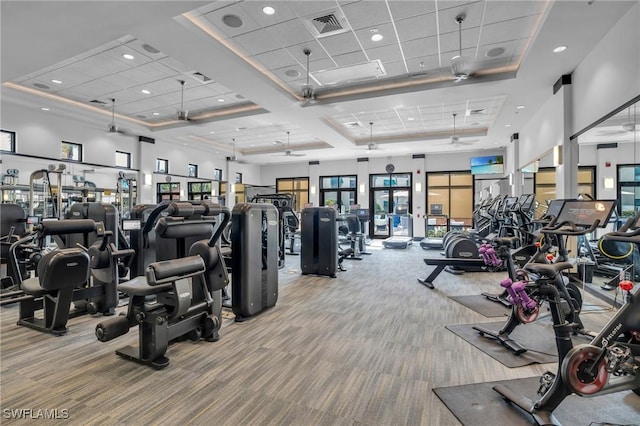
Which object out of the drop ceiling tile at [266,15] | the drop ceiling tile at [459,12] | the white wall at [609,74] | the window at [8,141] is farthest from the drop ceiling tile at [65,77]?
the white wall at [609,74]

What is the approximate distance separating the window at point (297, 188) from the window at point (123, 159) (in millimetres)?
7838

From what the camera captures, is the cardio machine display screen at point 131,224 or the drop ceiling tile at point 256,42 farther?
the drop ceiling tile at point 256,42

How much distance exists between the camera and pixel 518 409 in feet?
7.14

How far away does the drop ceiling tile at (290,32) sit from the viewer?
4.69m

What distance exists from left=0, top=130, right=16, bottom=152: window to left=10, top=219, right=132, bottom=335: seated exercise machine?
6137 mm

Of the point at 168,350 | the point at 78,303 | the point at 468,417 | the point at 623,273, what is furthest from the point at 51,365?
the point at 623,273

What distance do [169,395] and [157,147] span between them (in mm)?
10663

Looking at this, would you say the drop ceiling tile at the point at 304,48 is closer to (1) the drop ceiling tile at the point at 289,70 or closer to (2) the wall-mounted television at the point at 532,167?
(1) the drop ceiling tile at the point at 289,70

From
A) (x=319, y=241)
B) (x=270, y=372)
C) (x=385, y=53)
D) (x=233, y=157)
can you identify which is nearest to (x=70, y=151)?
(x=233, y=157)

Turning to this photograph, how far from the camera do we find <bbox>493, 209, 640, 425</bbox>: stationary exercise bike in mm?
1872

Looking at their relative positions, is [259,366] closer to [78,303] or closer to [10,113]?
[78,303]

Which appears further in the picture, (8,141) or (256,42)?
(8,141)

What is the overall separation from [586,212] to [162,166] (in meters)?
11.9

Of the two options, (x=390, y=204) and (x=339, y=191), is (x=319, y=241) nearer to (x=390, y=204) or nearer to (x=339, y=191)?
(x=390, y=204)
